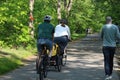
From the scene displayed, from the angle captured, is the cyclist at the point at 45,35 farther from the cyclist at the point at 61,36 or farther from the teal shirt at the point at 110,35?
the cyclist at the point at 61,36

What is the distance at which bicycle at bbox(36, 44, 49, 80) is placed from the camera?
12250 millimetres

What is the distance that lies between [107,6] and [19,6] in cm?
1281

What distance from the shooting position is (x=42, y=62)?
41.0 feet

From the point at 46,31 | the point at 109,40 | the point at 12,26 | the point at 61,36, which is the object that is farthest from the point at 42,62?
the point at 12,26

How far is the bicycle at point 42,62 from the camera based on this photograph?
40.2 feet

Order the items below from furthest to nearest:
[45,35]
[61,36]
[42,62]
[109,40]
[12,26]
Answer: [12,26], [61,36], [45,35], [109,40], [42,62]

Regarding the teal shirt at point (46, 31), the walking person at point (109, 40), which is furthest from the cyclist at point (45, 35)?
the walking person at point (109, 40)

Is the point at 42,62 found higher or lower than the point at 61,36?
lower

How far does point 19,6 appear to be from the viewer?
24672 mm

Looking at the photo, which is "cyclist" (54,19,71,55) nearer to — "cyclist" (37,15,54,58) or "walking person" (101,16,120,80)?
"cyclist" (37,15,54,58)

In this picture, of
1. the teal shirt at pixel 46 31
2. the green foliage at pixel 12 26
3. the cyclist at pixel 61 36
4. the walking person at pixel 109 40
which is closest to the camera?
the walking person at pixel 109 40

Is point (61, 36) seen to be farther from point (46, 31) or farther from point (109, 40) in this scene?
point (109, 40)

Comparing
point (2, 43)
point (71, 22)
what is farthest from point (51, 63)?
point (71, 22)

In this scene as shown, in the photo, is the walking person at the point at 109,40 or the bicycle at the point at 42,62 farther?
the walking person at the point at 109,40
